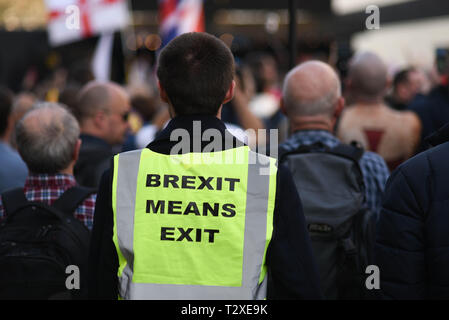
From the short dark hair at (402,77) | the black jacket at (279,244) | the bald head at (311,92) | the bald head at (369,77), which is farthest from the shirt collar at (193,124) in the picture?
the short dark hair at (402,77)

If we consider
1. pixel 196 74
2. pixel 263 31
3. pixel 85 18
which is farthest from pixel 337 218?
pixel 263 31

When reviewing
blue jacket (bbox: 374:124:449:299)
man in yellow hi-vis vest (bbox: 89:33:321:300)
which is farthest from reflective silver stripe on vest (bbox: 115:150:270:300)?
blue jacket (bbox: 374:124:449:299)

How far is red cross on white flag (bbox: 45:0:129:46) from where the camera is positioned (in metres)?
6.51

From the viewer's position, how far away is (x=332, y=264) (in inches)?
108

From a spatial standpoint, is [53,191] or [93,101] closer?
[53,191]

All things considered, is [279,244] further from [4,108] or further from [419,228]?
[4,108]

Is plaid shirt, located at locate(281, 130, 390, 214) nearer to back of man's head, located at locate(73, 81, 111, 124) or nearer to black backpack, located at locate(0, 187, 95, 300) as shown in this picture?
black backpack, located at locate(0, 187, 95, 300)

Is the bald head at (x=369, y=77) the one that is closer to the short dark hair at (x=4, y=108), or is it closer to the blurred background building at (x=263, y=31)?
the short dark hair at (x=4, y=108)

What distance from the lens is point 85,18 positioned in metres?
6.56

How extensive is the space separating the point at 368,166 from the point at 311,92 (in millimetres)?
484

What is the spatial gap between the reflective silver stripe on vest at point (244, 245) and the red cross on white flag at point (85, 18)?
481cm

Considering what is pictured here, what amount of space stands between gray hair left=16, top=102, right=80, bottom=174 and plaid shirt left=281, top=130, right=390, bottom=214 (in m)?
1.07

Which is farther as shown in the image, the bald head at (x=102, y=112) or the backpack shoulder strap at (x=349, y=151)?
the bald head at (x=102, y=112)

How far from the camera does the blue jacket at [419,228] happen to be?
2.08 m
